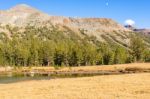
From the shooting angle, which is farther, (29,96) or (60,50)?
(60,50)

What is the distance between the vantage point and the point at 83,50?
199 metres

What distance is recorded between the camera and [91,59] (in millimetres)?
199625

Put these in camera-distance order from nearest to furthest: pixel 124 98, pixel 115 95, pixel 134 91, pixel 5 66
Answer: pixel 124 98, pixel 115 95, pixel 134 91, pixel 5 66

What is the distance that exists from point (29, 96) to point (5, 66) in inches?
6022

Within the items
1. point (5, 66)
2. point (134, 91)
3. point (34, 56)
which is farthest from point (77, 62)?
point (134, 91)

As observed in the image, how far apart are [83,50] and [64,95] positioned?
6080 inches

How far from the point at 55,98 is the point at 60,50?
6152 inches

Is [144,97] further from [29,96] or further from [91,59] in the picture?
[91,59]

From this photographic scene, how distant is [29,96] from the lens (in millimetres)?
45438

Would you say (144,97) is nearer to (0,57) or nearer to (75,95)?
(75,95)

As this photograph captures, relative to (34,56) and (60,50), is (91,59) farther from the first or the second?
(34,56)

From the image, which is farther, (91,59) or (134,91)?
(91,59)

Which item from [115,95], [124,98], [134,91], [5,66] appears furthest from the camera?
[5,66]

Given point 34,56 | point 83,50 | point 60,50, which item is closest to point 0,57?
point 34,56
